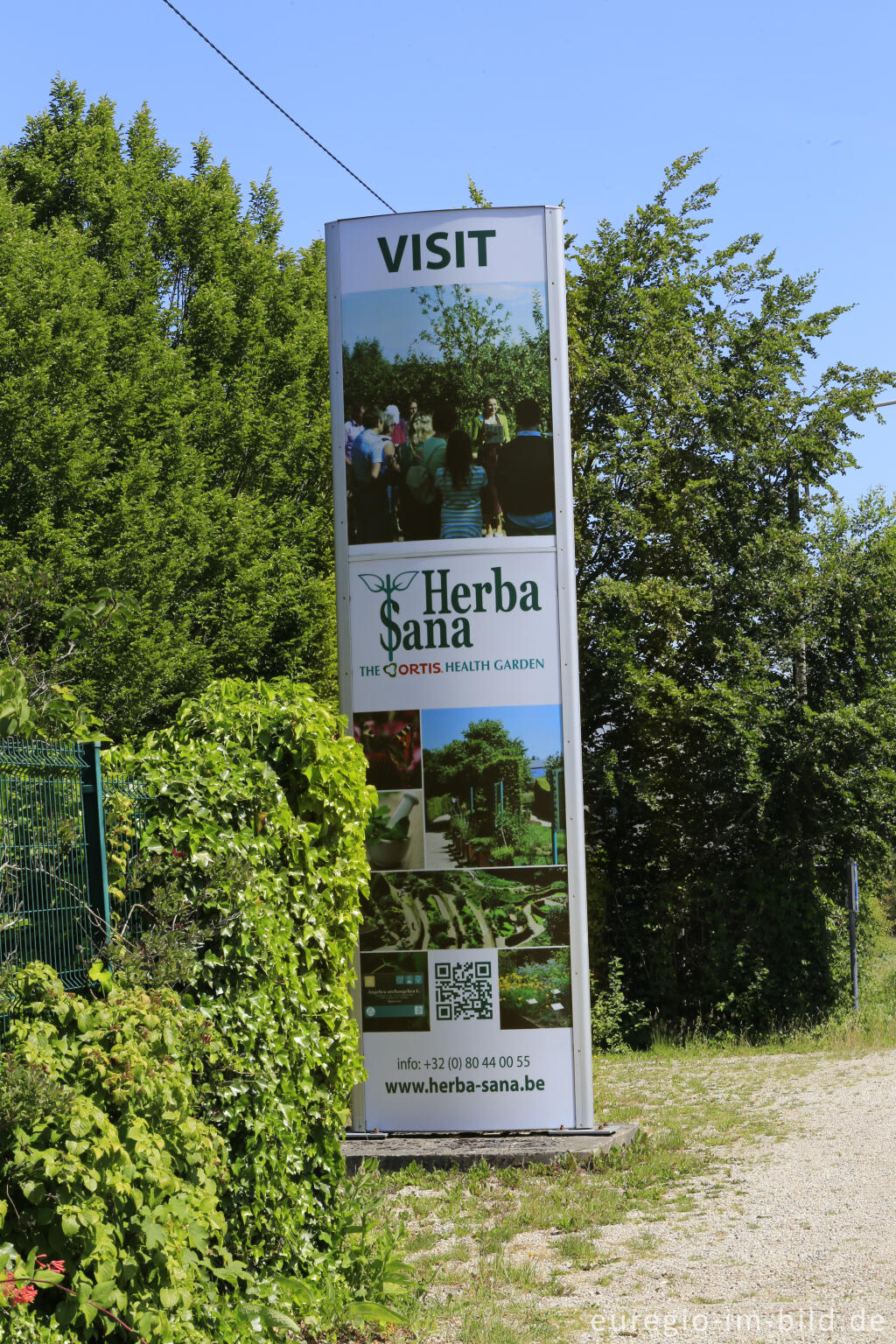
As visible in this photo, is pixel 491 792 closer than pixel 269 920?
No

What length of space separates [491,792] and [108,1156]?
5.06 metres

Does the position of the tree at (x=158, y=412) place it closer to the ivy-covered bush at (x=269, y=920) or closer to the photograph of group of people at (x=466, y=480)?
the photograph of group of people at (x=466, y=480)

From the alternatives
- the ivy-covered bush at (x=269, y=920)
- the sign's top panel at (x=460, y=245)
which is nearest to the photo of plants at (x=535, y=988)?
the ivy-covered bush at (x=269, y=920)

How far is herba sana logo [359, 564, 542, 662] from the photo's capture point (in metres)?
8.43

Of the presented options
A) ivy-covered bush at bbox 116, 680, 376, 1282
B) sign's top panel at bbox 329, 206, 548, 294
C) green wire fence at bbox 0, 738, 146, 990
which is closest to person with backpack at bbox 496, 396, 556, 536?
sign's top panel at bbox 329, 206, 548, 294

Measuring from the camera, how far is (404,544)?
8547mm

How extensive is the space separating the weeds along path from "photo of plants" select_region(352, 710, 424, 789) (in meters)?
2.39

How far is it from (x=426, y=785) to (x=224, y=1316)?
4.53m

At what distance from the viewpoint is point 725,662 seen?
16.1 meters

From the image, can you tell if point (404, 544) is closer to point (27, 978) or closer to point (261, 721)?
point (261, 721)

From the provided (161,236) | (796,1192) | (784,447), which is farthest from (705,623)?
(161,236)

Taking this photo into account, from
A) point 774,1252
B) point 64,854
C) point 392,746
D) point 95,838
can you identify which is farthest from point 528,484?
point 64,854

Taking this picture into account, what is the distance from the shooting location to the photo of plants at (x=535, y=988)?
8164 mm

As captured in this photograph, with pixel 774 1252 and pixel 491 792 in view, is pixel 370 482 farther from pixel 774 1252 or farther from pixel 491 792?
pixel 774 1252
